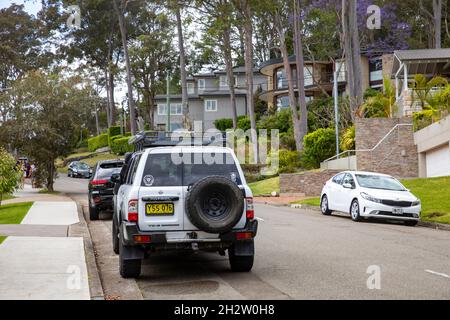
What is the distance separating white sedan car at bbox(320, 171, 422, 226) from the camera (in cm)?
1950

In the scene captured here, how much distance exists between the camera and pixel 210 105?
76.8 metres

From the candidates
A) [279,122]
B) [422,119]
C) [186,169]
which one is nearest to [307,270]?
[186,169]

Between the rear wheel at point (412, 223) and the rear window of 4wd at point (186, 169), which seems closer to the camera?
the rear window of 4wd at point (186, 169)

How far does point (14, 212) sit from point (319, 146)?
921 inches

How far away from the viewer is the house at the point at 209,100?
7494cm

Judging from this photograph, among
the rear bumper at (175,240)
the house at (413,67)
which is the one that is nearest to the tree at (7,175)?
the rear bumper at (175,240)

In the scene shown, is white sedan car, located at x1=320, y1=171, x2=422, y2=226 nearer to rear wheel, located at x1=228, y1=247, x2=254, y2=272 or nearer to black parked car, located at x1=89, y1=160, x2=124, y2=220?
black parked car, located at x1=89, y1=160, x2=124, y2=220

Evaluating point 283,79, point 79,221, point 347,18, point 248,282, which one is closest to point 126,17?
point 283,79

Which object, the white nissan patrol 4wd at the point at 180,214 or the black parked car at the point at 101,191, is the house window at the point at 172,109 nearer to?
the black parked car at the point at 101,191

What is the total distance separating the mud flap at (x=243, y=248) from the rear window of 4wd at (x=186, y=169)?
93 cm

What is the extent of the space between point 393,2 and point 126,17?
89.9 ft

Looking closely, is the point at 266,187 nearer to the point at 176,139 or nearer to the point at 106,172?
the point at 106,172

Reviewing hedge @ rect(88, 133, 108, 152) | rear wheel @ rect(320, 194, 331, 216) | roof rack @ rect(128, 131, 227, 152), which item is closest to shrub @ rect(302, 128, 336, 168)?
rear wheel @ rect(320, 194, 331, 216)

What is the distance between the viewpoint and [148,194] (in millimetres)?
9594
